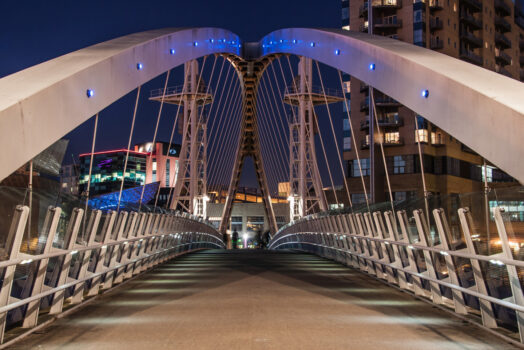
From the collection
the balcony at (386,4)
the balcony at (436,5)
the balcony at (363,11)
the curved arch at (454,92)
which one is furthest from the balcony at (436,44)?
the curved arch at (454,92)

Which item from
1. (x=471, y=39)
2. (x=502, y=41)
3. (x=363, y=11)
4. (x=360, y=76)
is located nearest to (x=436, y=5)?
(x=363, y=11)

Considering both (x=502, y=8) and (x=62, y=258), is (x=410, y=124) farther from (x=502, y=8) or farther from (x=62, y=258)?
(x=62, y=258)

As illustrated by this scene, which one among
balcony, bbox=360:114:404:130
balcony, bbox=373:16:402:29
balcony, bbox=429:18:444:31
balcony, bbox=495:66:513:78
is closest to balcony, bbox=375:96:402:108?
balcony, bbox=360:114:404:130

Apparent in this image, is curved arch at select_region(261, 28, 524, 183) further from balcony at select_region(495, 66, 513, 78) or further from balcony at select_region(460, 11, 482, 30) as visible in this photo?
balcony at select_region(495, 66, 513, 78)

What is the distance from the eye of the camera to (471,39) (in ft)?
221

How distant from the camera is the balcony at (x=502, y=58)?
75.6 m

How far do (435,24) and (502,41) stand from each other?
17.4 meters

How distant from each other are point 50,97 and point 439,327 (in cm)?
514

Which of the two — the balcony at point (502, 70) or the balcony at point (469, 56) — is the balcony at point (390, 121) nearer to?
the balcony at point (469, 56)

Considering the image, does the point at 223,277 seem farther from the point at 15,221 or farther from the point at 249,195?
the point at 249,195

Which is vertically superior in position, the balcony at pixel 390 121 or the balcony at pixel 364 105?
the balcony at pixel 364 105

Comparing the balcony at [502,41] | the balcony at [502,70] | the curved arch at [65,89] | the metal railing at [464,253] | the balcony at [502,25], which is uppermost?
the balcony at [502,25]

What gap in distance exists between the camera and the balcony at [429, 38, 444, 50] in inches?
2439

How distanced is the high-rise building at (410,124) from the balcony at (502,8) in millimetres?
7324
